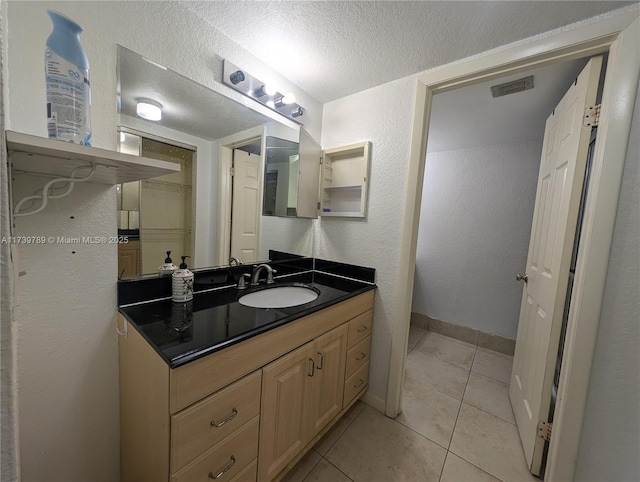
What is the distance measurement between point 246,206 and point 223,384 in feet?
3.22

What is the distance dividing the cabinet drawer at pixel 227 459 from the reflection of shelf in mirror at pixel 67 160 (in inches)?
35.6

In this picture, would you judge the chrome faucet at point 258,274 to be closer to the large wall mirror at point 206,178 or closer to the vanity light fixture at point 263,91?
the large wall mirror at point 206,178

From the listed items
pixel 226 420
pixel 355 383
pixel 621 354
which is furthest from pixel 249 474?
pixel 621 354

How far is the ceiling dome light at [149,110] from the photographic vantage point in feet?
3.34

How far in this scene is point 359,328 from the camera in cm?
148

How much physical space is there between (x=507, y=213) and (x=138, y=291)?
9.61 ft

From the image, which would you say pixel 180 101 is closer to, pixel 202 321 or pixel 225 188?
pixel 225 188

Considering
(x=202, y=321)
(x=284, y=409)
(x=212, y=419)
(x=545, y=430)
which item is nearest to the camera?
(x=212, y=419)

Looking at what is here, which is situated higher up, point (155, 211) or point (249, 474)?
point (155, 211)

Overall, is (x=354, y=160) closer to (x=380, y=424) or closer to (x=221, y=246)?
(x=221, y=246)

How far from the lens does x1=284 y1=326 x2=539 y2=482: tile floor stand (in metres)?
1.21

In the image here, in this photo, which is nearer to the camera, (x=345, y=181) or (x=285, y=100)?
(x=285, y=100)

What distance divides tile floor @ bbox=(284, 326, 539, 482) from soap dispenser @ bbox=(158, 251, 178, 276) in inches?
44.5

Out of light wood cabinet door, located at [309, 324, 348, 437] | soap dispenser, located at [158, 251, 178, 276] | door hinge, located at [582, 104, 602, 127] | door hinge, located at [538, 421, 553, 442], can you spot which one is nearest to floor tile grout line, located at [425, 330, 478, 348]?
door hinge, located at [538, 421, 553, 442]
